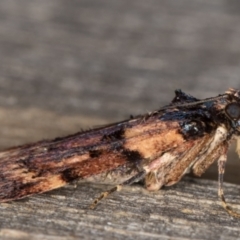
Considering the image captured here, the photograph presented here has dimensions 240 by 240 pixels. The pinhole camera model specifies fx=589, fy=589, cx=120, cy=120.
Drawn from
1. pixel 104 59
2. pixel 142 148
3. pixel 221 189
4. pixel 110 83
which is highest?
pixel 104 59

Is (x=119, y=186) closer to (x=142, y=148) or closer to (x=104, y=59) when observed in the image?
(x=142, y=148)

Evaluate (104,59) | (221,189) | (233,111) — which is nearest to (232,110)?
(233,111)

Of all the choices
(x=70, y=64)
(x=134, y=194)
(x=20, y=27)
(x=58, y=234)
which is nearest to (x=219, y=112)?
(x=134, y=194)

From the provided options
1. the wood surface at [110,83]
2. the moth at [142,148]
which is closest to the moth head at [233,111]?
the moth at [142,148]

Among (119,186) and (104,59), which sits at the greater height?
(104,59)

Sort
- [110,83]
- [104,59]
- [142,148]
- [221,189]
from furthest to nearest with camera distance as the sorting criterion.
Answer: [104,59], [110,83], [142,148], [221,189]

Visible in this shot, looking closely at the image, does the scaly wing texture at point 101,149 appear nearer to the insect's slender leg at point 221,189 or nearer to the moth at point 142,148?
the moth at point 142,148

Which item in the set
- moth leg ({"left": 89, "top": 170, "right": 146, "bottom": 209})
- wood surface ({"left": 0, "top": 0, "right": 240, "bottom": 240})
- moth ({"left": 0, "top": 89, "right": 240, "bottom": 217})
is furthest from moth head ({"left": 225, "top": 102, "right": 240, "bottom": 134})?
moth leg ({"left": 89, "top": 170, "right": 146, "bottom": 209})
